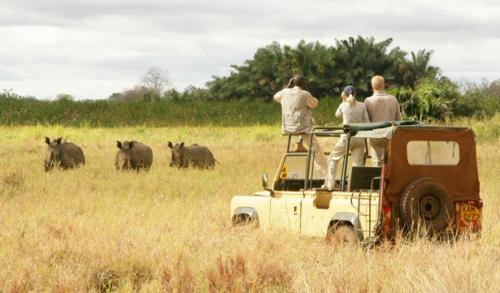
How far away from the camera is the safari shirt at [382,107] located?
14109mm

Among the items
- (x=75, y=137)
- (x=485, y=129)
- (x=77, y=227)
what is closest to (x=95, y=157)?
(x=75, y=137)

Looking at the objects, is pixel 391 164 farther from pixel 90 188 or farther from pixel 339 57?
pixel 339 57

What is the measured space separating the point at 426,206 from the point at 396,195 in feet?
1.29

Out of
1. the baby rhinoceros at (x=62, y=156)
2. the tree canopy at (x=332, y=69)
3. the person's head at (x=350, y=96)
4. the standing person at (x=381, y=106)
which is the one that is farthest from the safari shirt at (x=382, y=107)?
the tree canopy at (x=332, y=69)

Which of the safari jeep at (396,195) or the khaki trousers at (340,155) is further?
the khaki trousers at (340,155)

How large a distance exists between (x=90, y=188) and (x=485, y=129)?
17.5m

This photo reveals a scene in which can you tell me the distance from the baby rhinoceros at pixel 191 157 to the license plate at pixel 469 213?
1362 centimetres

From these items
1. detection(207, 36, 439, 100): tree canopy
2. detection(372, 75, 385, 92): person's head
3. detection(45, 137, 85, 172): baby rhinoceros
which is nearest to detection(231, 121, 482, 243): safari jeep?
detection(372, 75, 385, 92): person's head

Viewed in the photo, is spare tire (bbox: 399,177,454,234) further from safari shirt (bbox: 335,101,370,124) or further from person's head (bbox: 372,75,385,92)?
person's head (bbox: 372,75,385,92)

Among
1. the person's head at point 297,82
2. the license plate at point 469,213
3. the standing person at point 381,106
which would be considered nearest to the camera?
the license plate at point 469,213

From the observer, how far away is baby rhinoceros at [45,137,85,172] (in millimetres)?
24406

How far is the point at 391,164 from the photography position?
11164mm

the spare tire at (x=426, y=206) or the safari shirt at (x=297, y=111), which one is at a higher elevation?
the safari shirt at (x=297, y=111)

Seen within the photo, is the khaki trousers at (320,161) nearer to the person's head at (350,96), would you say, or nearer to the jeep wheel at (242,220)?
the person's head at (350,96)
